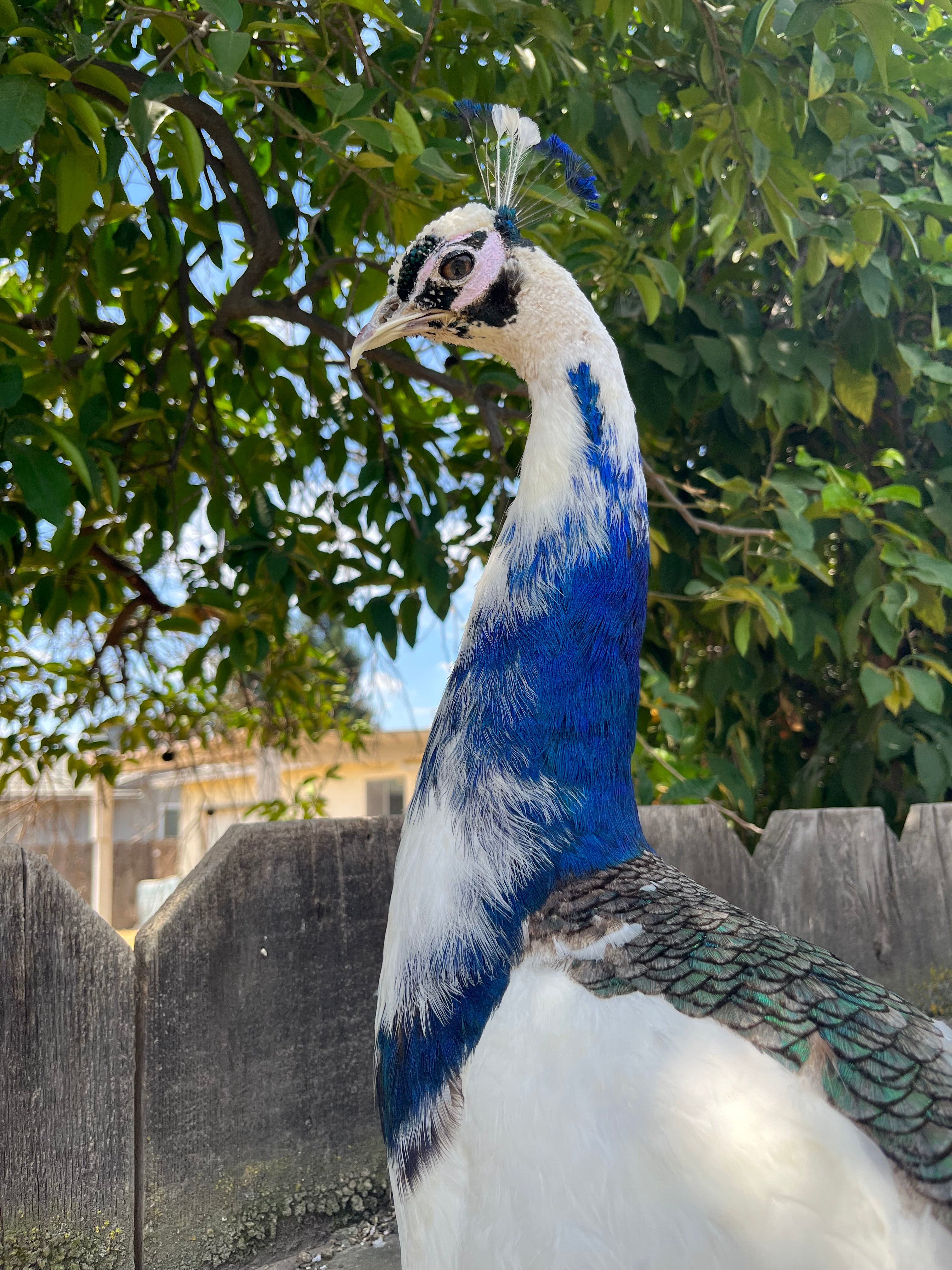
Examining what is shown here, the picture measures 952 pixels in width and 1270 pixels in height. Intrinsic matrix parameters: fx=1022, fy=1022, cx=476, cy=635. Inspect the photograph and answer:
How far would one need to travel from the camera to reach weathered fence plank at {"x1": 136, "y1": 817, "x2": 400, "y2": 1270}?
1486 millimetres

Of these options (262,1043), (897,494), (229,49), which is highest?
(229,49)

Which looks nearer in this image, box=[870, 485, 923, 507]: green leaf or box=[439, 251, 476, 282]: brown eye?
box=[439, 251, 476, 282]: brown eye

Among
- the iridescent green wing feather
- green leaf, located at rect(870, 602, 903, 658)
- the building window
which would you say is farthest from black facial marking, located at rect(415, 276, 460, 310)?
the building window

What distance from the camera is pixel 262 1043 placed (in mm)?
1597

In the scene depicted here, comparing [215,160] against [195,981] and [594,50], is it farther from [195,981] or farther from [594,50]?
[195,981]

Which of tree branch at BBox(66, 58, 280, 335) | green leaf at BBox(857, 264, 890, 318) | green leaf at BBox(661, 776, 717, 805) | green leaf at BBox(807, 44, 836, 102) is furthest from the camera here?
green leaf at BBox(857, 264, 890, 318)

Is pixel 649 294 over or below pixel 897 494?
over

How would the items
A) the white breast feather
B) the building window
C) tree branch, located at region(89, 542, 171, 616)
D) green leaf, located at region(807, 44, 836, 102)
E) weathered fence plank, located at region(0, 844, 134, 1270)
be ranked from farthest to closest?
the building window < tree branch, located at region(89, 542, 171, 616) < green leaf, located at region(807, 44, 836, 102) < weathered fence plank, located at region(0, 844, 134, 1270) < the white breast feather

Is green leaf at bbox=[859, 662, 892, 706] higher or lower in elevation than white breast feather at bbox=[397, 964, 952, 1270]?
higher

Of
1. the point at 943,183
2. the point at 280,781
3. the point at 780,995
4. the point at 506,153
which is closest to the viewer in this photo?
the point at 780,995

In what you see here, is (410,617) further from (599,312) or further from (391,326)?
(391,326)

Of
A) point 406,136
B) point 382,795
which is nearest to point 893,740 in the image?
point 406,136

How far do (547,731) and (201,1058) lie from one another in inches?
29.8

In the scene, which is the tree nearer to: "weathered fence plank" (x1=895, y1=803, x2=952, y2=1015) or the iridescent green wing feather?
"weathered fence plank" (x1=895, y1=803, x2=952, y2=1015)
